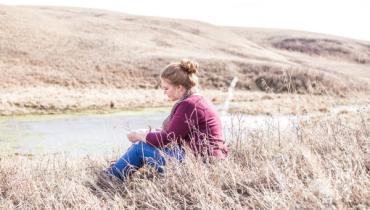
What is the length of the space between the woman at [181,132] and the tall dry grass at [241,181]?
0.17 metres

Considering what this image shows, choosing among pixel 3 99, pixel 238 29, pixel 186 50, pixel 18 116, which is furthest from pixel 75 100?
pixel 238 29

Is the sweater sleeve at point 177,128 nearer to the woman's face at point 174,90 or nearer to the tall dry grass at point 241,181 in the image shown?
the woman's face at point 174,90

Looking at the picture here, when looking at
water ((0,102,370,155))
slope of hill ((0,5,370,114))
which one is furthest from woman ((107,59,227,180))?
slope of hill ((0,5,370,114))

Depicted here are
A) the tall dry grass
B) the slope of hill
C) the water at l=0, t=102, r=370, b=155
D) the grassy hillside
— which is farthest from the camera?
the grassy hillside

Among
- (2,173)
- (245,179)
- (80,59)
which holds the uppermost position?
(245,179)

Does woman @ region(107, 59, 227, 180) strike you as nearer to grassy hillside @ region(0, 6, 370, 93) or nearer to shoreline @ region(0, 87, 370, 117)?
shoreline @ region(0, 87, 370, 117)

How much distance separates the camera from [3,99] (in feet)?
99.3

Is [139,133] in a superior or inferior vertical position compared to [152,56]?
superior

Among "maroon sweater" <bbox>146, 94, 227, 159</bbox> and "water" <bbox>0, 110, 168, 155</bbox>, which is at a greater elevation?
"maroon sweater" <bbox>146, 94, 227, 159</bbox>

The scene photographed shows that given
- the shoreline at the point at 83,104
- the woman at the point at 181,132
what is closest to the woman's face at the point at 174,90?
the woman at the point at 181,132

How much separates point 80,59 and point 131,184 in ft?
163

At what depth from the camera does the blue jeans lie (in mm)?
6441

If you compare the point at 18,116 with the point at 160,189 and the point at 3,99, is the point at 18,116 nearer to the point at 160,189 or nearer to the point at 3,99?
the point at 3,99

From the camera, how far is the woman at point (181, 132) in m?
6.40
